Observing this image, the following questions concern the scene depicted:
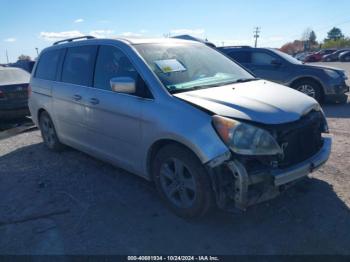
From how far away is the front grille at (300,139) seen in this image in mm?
3037

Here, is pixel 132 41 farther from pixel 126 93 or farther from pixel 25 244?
pixel 25 244

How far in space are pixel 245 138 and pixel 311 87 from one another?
701cm

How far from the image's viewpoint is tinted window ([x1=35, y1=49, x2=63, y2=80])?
5.30 m

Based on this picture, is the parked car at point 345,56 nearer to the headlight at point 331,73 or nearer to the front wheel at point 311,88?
the headlight at point 331,73

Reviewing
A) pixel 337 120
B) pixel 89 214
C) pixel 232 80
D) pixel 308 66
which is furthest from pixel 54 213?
pixel 308 66

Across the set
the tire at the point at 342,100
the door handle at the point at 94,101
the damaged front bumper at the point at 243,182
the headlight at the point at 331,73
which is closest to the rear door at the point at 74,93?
the door handle at the point at 94,101

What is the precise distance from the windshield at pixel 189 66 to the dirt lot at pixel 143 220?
1.41 meters

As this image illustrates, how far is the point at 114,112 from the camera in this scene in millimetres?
3850

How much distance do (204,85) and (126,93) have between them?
89 cm

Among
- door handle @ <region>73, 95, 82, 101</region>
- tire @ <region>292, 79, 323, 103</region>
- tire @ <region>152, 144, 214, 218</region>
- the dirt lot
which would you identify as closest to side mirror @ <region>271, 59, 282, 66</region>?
tire @ <region>292, 79, 323, 103</region>

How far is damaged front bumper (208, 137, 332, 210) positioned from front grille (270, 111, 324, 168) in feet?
0.43

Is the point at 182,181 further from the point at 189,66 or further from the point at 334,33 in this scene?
the point at 334,33

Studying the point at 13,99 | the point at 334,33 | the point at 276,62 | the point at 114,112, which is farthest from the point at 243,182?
the point at 334,33

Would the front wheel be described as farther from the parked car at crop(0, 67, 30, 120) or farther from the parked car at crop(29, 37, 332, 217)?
the parked car at crop(0, 67, 30, 120)
